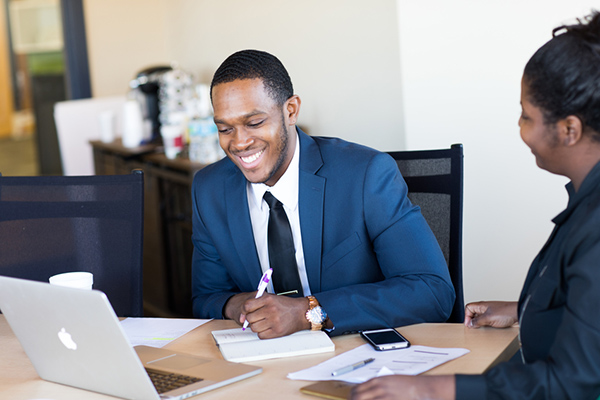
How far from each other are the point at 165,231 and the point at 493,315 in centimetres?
257

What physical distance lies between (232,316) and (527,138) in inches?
32.4

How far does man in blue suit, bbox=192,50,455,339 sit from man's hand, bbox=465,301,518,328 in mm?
132

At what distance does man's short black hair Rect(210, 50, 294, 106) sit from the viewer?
1.75 meters

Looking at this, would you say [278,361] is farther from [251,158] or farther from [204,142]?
[204,142]

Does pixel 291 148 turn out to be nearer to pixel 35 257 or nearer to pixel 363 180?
pixel 363 180

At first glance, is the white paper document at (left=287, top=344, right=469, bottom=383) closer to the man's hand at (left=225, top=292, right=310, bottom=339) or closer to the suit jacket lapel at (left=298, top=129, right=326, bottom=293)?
the man's hand at (left=225, top=292, right=310, bottom=339)

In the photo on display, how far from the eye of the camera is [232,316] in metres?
1.70

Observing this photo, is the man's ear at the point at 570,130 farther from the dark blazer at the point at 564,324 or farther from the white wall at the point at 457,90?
the white wall at the point at 457,90

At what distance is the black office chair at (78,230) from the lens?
6.47 ft

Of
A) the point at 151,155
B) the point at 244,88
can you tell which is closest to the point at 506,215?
the point at 244,88

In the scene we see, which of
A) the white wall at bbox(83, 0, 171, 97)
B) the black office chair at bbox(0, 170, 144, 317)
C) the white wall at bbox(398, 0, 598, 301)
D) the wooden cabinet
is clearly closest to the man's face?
the black office chair at bbox(0, 170, 144, 317)

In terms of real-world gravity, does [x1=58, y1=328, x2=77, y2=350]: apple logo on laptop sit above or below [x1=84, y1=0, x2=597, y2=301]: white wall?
below

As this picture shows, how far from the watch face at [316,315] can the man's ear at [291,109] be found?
20.8 inches

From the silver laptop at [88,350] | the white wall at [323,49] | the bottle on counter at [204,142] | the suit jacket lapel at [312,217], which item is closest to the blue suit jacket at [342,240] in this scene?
the suit jacket lapel at [312,217]
